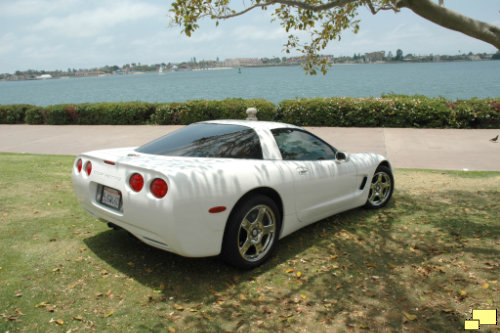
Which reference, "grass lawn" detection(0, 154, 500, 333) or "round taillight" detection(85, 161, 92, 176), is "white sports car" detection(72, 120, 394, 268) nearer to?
A: "round taillight" detection(85, 161, 92, 176)

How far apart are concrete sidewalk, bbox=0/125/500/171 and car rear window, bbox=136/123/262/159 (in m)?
5.42

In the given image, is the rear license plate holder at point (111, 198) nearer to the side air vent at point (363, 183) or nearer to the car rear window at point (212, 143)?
the car rear window at point (212, 143)

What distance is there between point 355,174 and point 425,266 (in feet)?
4.79

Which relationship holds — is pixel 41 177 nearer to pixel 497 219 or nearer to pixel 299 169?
pixel 299 169

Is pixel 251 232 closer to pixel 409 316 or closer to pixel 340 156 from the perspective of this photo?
pixel 409 316

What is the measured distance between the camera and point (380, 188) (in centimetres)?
563

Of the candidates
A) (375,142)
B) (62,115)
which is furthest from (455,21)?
(62,115)

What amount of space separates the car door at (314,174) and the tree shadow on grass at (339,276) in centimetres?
40

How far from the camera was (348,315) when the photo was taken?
10.1ft

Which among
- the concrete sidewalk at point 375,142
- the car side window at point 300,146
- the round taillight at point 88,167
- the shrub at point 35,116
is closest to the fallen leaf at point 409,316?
the car side window at point 300,146

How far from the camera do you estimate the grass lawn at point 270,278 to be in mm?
2988

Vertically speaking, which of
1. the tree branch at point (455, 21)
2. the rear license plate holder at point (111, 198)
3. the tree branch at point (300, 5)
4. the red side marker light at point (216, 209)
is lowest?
the red side marker light at point (216, 209)

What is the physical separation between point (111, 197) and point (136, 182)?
1.46 feet

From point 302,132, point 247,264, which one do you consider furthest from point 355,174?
point 247,264
